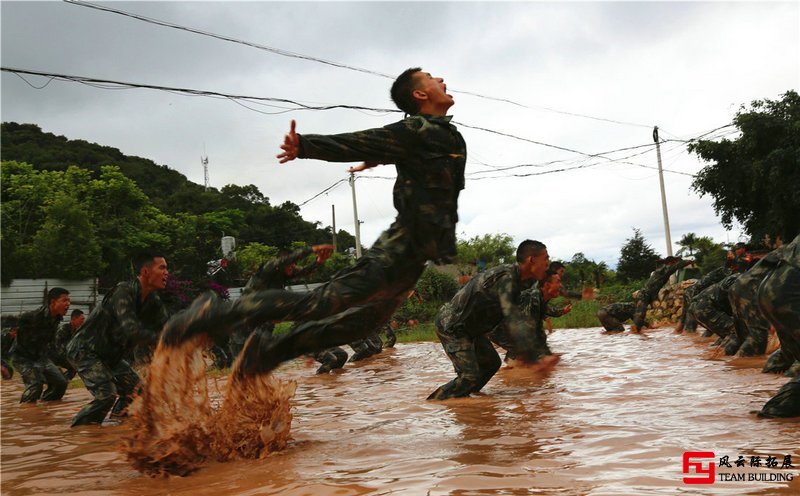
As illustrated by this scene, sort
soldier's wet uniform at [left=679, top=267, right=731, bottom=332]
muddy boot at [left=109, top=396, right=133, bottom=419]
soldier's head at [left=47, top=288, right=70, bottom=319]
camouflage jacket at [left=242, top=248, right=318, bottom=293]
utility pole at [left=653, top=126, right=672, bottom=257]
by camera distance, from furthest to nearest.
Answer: utility pole at [left=653, top=126, right=672, bottom=257]
soldier's wet uniform at [left=679, top=267, right=731, bottom=332]
soldier's head at [left=47, top=288, right=70, bottom=319]
camouflage jacket at [left=242, top=248, right=318, bottom=293]
muddy boot at [left=109, top=396, right=133, bottom=419]

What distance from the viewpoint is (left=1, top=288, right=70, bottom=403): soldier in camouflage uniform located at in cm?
1024

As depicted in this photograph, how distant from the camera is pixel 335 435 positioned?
499cm

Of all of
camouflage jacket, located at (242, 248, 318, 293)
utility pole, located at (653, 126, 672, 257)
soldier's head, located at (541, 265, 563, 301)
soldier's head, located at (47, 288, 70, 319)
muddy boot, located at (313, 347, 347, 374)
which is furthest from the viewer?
utility pole, located at (653, 126, 672, 257)

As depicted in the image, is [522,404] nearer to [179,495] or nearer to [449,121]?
[449,121]

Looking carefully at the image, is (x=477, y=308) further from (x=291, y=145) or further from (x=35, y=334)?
(x=35, y=334)

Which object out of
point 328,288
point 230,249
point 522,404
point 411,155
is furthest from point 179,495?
point 230,249

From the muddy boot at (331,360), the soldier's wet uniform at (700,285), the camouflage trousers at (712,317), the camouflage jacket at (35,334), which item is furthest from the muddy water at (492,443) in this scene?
the soldier's wet uniform at (700,285)

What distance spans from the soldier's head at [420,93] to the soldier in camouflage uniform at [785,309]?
2483 millimetres

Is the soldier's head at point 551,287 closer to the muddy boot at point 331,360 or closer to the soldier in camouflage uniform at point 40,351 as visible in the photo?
the muddy boot at point 331,360

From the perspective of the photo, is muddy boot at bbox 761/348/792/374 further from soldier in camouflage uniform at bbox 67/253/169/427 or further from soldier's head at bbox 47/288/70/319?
soldier's head at bbox 47/288/70/319

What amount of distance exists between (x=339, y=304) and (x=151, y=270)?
10.2ft

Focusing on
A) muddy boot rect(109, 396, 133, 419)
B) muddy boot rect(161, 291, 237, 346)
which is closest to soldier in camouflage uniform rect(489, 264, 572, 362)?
muddy boot rect(109, 396, 133, 419)

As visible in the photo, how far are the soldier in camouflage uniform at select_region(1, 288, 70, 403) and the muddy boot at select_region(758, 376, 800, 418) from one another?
9.29 m

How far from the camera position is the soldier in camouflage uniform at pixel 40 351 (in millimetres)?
10242
